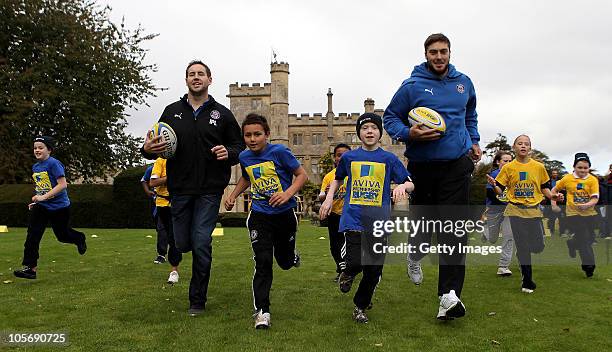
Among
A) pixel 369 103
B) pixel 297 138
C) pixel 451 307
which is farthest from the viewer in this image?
pixel 297 138

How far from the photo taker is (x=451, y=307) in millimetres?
4945

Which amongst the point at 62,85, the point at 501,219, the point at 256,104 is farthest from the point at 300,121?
the point at 501,219

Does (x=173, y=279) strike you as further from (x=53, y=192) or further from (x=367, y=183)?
(x=367, y=183)

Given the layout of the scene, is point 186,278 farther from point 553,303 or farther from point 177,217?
point 553,303

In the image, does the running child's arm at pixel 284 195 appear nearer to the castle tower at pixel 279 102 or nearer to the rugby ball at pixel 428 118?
the rugby ball at pixel 428 118

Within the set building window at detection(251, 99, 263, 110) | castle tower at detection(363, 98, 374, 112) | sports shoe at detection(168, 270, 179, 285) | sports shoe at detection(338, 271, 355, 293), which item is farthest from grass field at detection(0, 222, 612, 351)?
building window at detection(251, 99, 263, 110)

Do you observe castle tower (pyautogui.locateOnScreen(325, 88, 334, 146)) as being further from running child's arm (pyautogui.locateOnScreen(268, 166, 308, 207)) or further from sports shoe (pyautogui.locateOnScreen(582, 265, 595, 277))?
running child's arm (pyautogui.locateOnScreen(268, 166, 308, 207))

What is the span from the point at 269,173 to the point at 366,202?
40.4 inches

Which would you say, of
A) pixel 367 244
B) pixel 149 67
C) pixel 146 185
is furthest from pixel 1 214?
pixel 367 244

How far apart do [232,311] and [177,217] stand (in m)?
1.16

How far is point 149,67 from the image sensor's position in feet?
104

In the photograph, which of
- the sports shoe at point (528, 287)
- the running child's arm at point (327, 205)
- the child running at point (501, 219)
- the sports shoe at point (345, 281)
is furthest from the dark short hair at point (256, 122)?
the child running at point (501, 219)

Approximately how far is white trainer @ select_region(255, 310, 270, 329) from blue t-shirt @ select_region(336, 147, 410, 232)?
109 cm

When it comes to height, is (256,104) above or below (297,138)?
above
